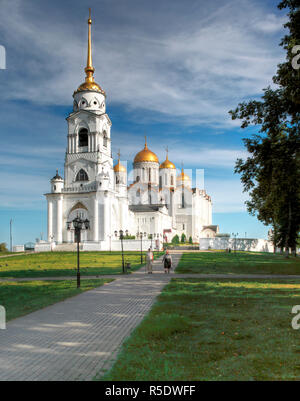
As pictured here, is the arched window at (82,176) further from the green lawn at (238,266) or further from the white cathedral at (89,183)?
the green lawn at (238,266)

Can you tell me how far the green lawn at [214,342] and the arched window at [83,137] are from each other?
5683cm

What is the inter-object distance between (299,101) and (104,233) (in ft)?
159

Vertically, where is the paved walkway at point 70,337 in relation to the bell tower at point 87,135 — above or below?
below

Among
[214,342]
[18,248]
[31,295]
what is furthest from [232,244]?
[214,342]

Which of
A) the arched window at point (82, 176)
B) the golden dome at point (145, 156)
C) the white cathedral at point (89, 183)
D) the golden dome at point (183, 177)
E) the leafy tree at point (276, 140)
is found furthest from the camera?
the golden dome at point (183, 177)

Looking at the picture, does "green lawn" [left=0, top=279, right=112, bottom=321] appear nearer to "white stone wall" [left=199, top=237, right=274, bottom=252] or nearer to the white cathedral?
the white cathedral

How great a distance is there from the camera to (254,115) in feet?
65.9

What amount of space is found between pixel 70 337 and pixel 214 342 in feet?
9.86

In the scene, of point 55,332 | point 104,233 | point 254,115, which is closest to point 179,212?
point 104,233

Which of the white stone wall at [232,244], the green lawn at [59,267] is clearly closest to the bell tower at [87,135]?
the white stone wall at [232,244]

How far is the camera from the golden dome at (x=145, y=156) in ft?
307
